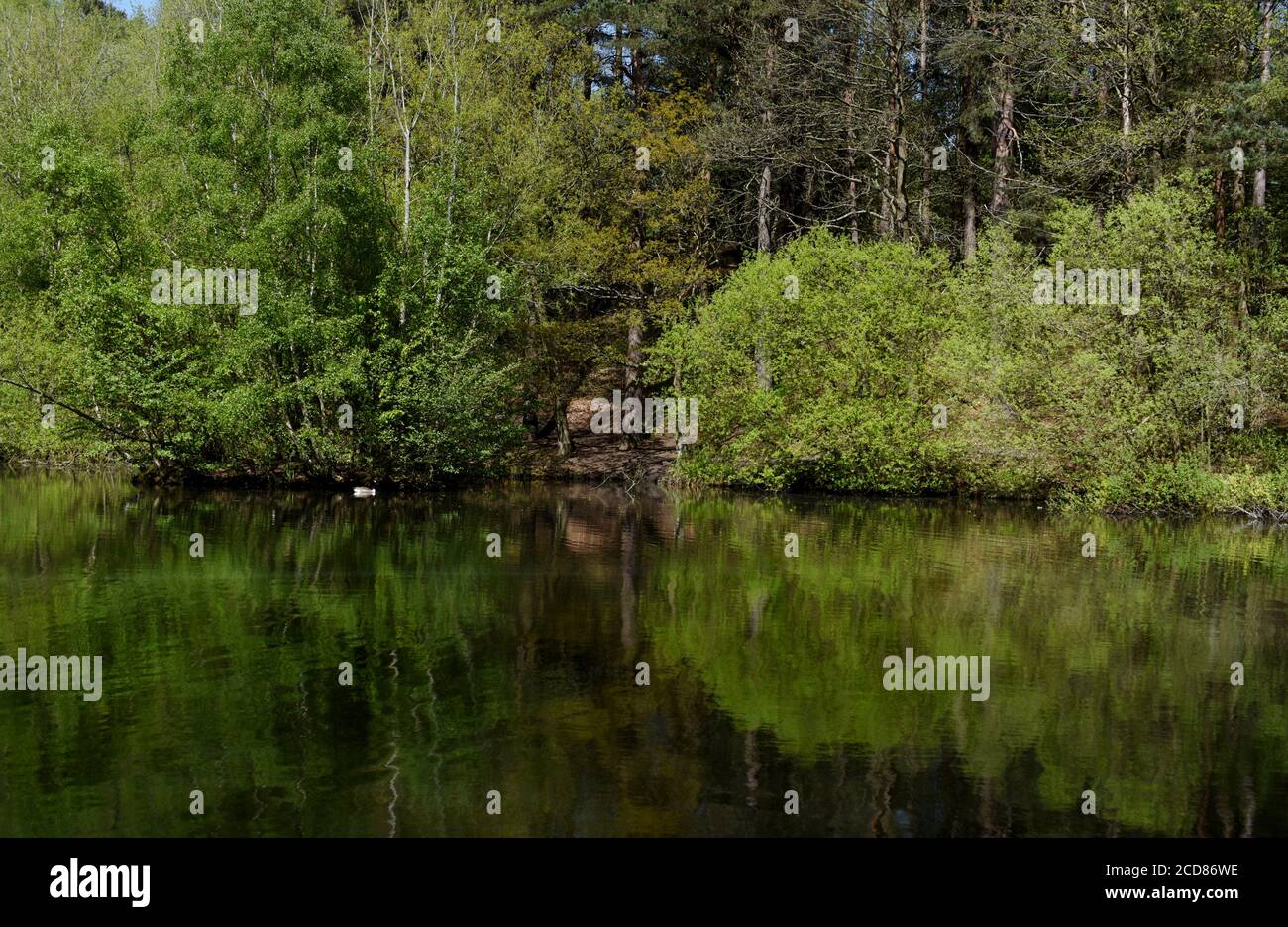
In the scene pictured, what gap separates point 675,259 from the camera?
4091 centimetres

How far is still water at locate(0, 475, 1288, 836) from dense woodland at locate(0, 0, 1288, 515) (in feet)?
28.0

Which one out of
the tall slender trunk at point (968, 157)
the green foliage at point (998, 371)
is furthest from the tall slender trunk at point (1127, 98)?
the tall slender trunk at point (968, 157)

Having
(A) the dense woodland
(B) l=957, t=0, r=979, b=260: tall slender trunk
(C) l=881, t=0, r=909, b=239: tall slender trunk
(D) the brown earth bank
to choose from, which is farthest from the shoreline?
(B) l=957, t=0, r=979, b=260: tall slender trunk

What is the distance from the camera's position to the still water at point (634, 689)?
829 cm

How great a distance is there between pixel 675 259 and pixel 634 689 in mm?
31174

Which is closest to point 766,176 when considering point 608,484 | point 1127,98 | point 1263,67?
point 1127,98

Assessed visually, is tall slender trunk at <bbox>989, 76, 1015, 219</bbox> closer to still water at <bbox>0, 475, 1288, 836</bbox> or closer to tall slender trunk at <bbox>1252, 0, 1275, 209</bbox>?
tall slender trunk at <bbox>1252, 0, 1275, 209</bbox>

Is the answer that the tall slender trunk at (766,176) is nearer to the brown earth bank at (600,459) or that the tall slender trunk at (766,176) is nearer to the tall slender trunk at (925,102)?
the tall slender trunk at (925,102)

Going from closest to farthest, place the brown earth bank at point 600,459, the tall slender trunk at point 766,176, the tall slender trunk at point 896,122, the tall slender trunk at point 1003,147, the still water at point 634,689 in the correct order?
the still water at point 634,689
the tall slender trunk at point 896,122
the tall slender trunk at point 1003,147
the tall slender trunk at point 766,176
the brown earth bank at point 600,459

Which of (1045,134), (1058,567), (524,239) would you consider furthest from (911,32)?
(1058,567)

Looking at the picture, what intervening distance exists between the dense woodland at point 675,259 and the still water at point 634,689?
8.54 meters

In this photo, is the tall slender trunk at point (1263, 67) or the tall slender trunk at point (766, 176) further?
the tall slender trunk at point (766, 176)

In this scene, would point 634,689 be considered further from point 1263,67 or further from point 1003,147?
point 1003,147

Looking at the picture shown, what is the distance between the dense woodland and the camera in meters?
28.8
